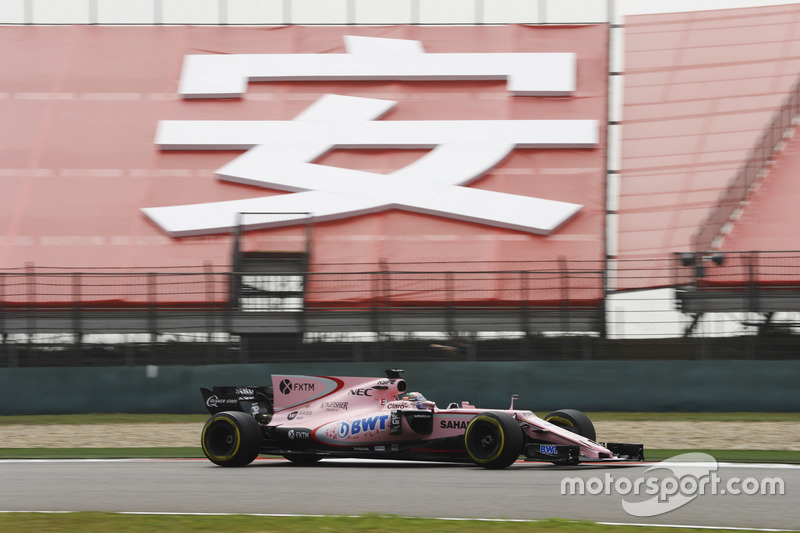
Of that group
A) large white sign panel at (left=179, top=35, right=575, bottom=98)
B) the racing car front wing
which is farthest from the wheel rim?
large white sign panel at (left=179, top=35, right=575, bottom=98)

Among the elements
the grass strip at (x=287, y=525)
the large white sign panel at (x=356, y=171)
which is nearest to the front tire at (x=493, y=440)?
the grass strip at (x=287, y=525)

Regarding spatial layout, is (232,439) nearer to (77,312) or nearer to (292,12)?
(77,312)

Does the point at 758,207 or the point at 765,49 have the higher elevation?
the point at 765,49

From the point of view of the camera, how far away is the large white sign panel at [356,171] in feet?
73.6

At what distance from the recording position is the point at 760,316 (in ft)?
57.0

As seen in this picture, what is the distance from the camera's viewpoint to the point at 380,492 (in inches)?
323

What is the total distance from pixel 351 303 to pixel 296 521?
472 inches

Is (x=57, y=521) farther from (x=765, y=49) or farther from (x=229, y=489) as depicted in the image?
(x=765, y=49)

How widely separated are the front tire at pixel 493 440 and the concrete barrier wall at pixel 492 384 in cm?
659

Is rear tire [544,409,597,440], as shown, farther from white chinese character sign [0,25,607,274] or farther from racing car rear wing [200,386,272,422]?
white chinese character sign [0,25,607,274]

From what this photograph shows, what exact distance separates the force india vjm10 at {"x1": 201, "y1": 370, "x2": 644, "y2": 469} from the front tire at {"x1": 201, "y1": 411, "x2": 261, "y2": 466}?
0.01 metres

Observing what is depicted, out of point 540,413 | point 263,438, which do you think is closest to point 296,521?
point 263,438

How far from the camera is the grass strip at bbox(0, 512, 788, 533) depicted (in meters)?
6.22

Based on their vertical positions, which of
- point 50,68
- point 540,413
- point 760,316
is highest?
point 50,68
